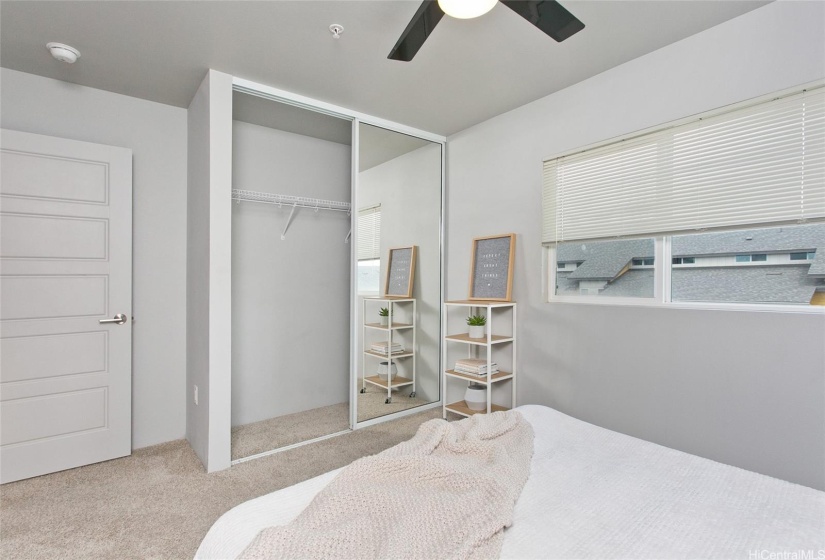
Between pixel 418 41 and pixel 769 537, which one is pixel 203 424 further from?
pixel 769 537

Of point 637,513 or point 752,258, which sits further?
point 752,258

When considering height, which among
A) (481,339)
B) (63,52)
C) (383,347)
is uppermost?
(63,52)

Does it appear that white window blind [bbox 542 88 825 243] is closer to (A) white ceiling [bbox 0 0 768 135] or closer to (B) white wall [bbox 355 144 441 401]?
(A) white ceiling [bbox 0 0 768 135]

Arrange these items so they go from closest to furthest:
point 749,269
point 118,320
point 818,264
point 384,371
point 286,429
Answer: point 818,264, point 749,269, point 118,320, point 286,429, point 384,371

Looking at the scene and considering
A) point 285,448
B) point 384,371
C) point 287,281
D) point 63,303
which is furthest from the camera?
point 287,281

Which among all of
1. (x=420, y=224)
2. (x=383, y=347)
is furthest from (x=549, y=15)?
(x=383, y=347)

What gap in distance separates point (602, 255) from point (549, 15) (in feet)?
5.33

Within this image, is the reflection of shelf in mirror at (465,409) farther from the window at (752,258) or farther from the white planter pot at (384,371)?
the window at (752,258)

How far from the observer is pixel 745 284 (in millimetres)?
2115

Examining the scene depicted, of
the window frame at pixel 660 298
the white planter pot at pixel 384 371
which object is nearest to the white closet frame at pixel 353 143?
the white planter pot at pixel 384 371

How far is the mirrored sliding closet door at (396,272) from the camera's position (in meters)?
3.38

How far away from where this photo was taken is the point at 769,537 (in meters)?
1.09

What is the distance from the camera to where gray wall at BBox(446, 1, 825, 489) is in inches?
74.2

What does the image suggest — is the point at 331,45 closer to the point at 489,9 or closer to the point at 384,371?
the point at 489,9
